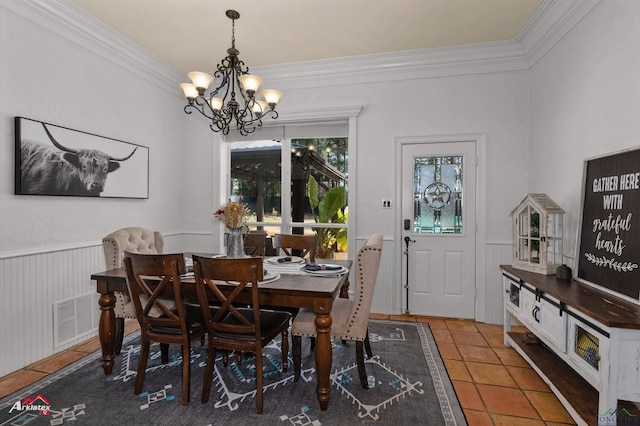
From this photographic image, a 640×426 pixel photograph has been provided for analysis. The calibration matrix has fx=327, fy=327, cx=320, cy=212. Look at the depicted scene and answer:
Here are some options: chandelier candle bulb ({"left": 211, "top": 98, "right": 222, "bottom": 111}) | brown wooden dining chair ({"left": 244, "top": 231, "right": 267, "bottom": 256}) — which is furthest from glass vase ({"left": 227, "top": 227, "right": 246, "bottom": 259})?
chandelier candle bulb ({"left": 211, "top": 98, "right": 222, "bottom": 111})

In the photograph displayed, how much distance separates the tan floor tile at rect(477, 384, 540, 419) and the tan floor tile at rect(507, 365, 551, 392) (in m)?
0.12

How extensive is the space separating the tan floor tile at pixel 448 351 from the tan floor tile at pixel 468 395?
1.37 feet

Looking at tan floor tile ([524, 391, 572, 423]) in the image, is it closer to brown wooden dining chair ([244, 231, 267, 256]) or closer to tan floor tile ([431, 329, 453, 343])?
tan floor tile ([431, 329, 453, 343])

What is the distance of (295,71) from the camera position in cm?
395

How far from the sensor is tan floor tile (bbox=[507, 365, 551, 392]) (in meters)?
2.25

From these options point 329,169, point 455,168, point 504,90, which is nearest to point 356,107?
point 329,169

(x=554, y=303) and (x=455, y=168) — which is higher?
(x=455, y=168)

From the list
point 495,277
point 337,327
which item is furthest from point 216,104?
point 495,277

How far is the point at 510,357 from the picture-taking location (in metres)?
2.71

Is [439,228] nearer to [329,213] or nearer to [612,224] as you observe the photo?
[329,213]

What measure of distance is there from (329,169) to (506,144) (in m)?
2.02

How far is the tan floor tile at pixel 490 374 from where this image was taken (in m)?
2.31

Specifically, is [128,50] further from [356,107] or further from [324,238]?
[324,238]

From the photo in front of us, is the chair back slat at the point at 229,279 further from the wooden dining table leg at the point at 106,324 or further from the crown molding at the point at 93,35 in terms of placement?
the crown molding at the point at 93,35
